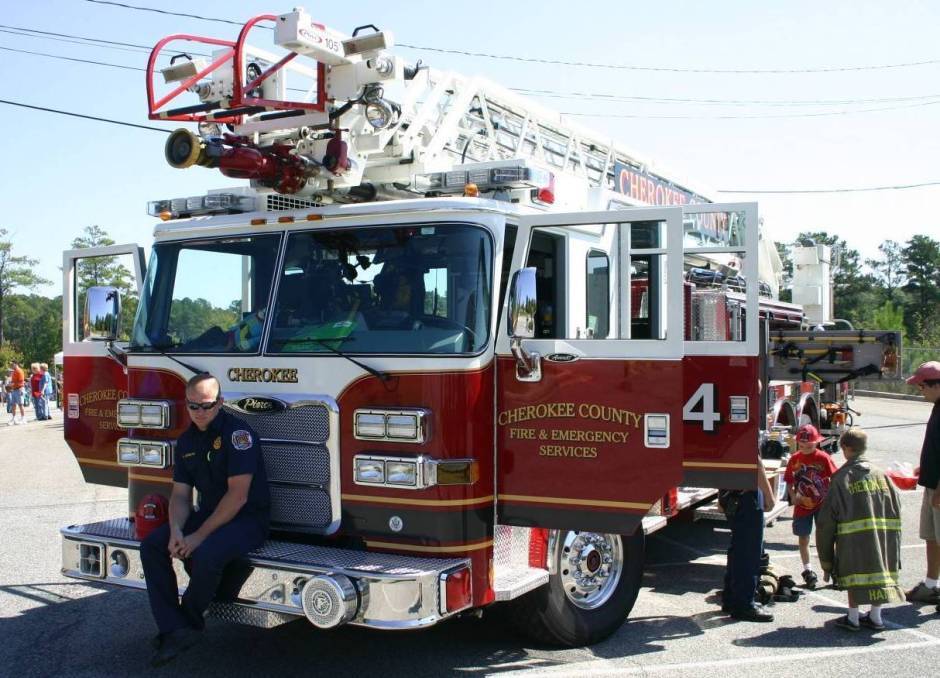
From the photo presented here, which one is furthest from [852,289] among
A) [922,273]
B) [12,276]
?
[12,276]

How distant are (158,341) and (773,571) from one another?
14.2ft

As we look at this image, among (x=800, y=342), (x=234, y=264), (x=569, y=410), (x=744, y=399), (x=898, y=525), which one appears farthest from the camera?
(x=800, y=342)

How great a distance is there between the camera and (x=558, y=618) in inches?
209

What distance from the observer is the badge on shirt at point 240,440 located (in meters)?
4.98

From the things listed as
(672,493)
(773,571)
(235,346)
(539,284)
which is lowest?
(773,571)

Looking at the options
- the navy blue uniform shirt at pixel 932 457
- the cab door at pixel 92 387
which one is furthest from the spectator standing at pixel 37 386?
the navy blue uniform shirt at pixel 932 457

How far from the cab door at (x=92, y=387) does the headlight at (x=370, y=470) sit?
7.56 ft

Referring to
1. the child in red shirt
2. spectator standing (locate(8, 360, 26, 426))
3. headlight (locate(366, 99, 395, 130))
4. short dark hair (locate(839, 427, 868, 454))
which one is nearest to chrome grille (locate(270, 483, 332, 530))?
headlight (locate(366, 99, 395, 130))

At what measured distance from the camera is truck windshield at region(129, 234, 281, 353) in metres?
5.48

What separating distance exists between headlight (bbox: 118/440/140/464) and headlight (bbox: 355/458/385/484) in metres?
1.53

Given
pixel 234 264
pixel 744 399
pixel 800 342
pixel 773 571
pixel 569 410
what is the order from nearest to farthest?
1. pixel 569 410
2. pixel 744 399
3. pixel 234 264
4. pixel 773 571
5. pixel 800 342

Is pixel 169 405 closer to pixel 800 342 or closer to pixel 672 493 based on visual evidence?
pixel 672 493

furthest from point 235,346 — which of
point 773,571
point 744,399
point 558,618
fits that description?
point 773,571

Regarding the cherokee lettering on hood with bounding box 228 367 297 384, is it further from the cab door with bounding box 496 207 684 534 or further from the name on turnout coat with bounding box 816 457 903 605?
the name on turnout coat with bounding box 816 457 903 605
